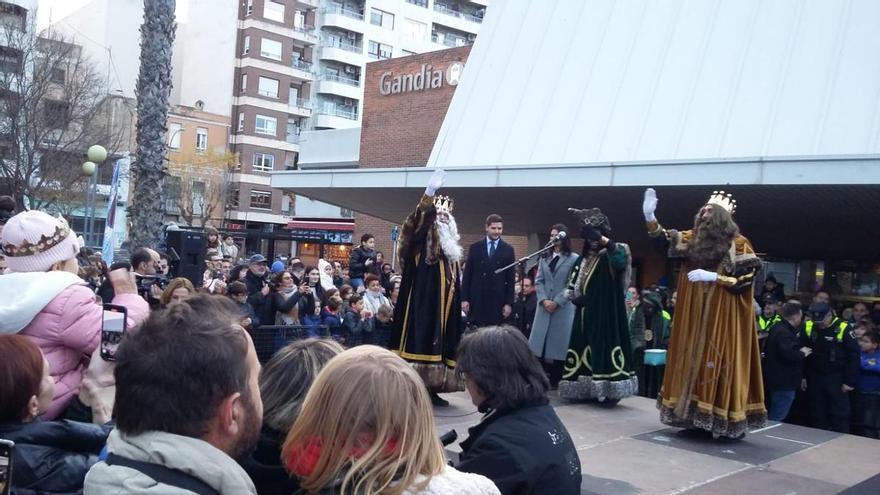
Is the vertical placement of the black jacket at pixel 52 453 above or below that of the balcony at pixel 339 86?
below

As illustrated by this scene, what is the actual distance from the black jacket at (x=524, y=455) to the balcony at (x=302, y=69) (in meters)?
53.7

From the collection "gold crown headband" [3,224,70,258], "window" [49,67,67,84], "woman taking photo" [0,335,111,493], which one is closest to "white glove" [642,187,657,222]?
"gold crown headband" [3,224,70,258]

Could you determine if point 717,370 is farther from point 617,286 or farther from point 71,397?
point 71,397

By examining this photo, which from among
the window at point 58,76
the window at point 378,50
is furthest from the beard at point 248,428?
Answer: the window at point 378,50

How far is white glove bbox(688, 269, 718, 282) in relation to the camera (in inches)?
268

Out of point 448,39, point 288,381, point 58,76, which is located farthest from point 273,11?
point 288,381

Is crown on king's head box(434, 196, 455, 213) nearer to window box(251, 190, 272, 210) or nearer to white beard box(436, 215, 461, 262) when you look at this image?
white beard box(436, 215, 461, 262)

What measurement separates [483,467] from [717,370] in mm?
4432

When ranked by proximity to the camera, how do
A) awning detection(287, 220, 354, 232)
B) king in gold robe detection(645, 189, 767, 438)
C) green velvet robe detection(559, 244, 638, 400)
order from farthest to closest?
awning detection(287, 220, 354, 232) → green velvet robe detection(559, 244, 638, 400) → king in gold robe detection(645, 189, 767, 438)

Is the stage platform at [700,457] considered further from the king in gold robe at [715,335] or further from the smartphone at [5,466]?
the smartphone at [5,466]

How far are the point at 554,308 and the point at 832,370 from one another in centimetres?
354

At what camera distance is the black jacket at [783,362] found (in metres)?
9.50

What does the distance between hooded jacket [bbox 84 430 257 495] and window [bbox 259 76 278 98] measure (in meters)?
53.5

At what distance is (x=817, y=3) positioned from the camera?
1297 cm
